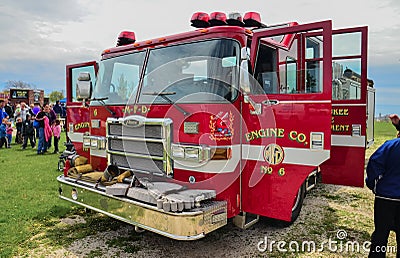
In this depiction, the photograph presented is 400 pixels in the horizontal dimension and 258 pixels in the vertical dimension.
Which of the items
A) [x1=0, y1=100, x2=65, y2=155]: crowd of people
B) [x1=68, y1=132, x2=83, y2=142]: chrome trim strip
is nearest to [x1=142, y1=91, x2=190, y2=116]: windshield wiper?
[x1=68, y1=132, x2=83, y2=142]: chrome trim strip

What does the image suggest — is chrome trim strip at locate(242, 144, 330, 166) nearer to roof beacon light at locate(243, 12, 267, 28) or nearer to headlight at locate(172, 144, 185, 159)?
headlight at locate(172, 144, 185, 159)

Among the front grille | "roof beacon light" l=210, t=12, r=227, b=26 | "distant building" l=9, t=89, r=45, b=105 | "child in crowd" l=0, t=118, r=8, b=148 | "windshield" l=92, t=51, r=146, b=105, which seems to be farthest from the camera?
"distant building" l=9, t=89, r=45, b=105

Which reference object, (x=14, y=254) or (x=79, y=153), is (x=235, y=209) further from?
(x=79, y=153)

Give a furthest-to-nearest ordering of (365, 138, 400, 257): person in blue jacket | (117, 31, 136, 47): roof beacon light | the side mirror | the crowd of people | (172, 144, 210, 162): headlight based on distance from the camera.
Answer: the crowd of people, (117, 31, 136, 47): roof beacon light, the side mirror, (172, 144, 210, 162): headlight, (365, 138, 400, 257): person in blue jacket

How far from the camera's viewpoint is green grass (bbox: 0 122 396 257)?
4840 millimetres

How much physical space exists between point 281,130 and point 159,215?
1.86m

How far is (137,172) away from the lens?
185 inches

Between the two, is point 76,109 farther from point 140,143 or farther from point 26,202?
point 140,143

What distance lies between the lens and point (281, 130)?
4379 millimetres

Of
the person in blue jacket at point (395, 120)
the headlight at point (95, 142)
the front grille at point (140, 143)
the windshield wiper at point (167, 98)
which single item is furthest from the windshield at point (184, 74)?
the person in blue jacket at point (395, 120)

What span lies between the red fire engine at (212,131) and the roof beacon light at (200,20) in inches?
0.6

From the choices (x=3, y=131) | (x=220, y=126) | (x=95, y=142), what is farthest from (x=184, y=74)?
(x=3, y=131)

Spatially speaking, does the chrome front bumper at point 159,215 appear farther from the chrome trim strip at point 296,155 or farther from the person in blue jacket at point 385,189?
Result: the person in blue jacket at point 385,189

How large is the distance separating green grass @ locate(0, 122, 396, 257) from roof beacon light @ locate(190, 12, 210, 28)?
3.13m
